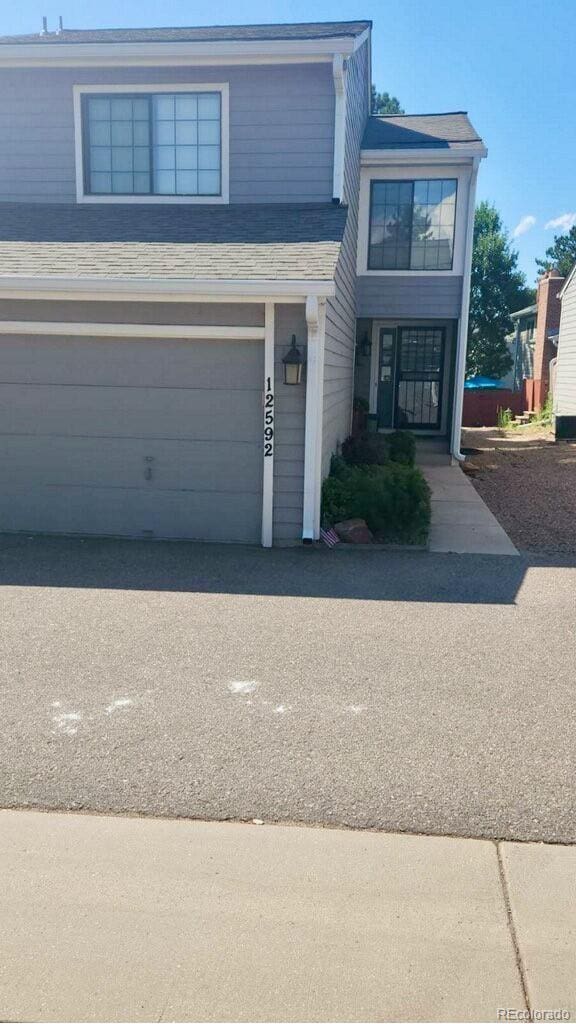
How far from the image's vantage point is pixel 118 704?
4941 mm

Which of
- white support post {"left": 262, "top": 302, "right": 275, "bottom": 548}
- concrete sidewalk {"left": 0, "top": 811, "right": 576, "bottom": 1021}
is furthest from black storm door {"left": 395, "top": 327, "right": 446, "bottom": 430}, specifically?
concrete sidewalk {"left": 0, "top": 811, "right": 576, "bottom": 1021}

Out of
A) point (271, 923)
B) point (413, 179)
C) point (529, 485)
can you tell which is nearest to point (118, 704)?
point (271, 923)

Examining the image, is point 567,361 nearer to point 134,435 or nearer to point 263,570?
point 134,435

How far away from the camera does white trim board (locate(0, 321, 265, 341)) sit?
8523 mm

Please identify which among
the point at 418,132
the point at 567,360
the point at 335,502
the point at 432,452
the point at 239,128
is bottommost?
the point at 432,452

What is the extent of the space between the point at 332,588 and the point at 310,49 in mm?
7005

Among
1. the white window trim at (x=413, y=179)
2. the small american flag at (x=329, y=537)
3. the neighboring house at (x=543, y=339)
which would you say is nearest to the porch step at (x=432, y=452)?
the white window trim at (x=413, y=179)

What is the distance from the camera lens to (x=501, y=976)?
2.80 m

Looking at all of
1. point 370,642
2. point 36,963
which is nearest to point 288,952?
point 36,963

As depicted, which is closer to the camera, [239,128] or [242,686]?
[242,686]

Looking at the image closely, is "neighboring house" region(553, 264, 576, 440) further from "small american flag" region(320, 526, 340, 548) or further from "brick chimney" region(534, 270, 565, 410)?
"small american flag" region(320, 526, 340, 548)

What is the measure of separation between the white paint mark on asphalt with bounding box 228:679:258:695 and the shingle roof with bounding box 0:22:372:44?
27.8ft

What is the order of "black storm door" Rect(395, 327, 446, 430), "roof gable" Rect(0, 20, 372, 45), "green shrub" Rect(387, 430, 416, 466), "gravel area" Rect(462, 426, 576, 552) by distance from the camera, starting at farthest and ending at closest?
1. "black storm door" Rect(395, 327, 446, 430)
2. "green shrub" Rect(387, 430, 416, 466)
3. "roof gable" Rect(0, 20, 372, 45)
4. "gravel area" Rect(462, 426, 576, 552)

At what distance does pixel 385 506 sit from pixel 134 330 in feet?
11.0
